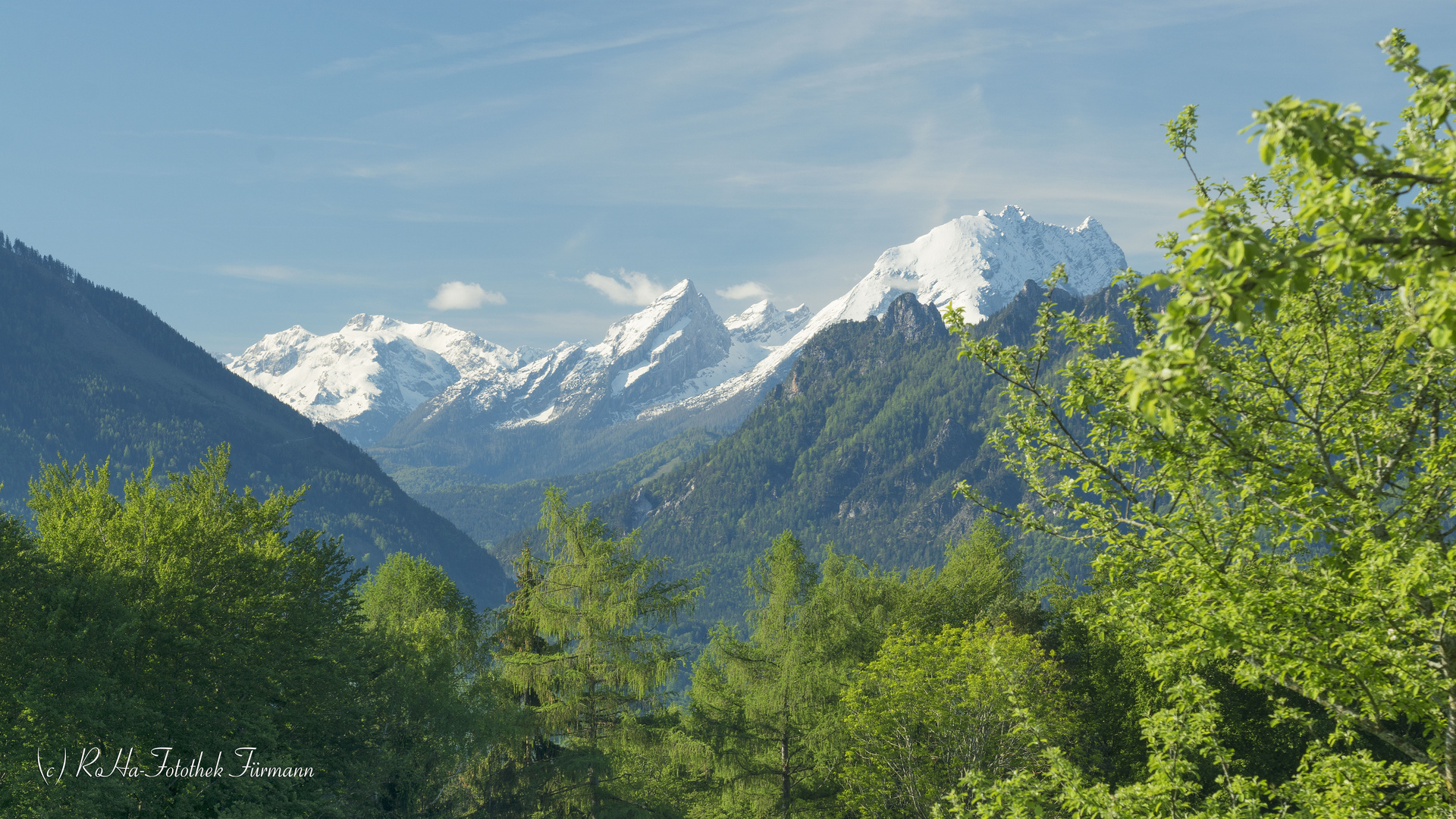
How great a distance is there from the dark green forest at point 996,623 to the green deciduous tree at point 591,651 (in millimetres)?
152

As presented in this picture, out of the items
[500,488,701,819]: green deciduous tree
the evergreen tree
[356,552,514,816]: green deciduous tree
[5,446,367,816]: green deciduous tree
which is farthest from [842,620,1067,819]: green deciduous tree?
[5,446,367,816]: green deciduous tree

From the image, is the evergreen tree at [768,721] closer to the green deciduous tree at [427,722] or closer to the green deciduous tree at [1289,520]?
the green deciduous tree at [427,722]

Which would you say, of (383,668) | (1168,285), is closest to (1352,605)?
(1168,285)

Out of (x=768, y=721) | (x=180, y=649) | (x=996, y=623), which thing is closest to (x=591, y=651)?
(x=768, y=721)

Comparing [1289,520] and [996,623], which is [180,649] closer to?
[1289,520]

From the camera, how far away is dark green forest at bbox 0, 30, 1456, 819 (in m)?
8.88

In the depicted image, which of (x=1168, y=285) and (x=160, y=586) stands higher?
(x=160, y=586)

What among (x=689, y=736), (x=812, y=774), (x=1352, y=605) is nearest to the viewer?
(x=1352, y=605)

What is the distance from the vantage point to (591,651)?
32812mm

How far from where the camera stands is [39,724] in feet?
A: 65.6

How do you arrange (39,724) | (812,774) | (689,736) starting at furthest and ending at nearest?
(812,774) < (689,736) < (39,724)

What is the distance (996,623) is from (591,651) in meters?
19.3

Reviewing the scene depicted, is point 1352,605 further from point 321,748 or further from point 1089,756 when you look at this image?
point 321,748

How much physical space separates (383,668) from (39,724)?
53.0ft
